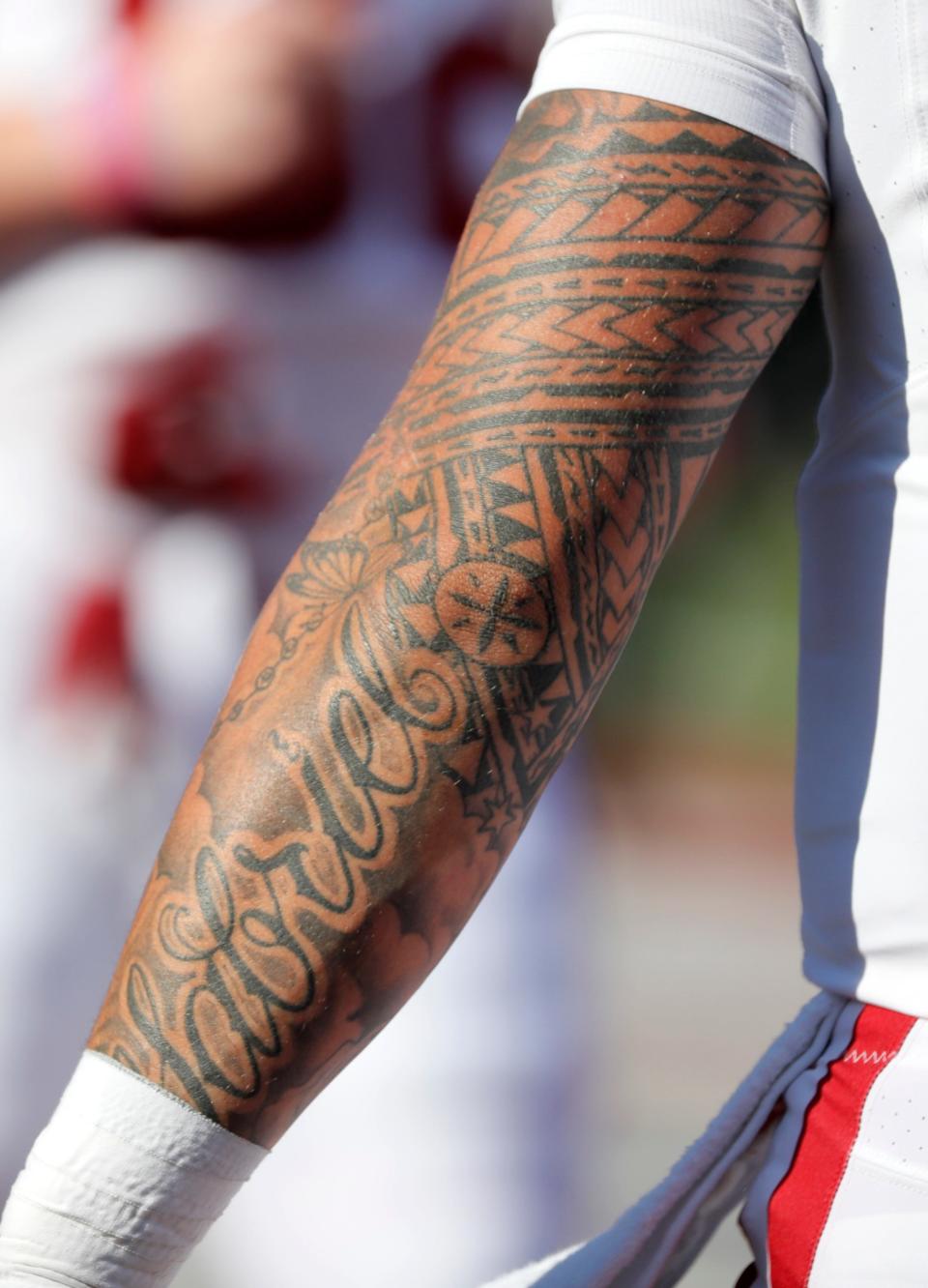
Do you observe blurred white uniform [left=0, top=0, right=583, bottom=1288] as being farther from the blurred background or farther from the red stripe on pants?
the red stripe on pants

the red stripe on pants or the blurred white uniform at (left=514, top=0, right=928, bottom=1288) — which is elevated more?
the blurred white uniform at (left=514, top=0, right=928, bottom=1288)

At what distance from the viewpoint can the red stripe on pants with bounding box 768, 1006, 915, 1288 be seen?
0.82m

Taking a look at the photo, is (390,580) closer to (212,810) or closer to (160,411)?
(212,810)

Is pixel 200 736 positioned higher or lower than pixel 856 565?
lower

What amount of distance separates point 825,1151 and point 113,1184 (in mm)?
457

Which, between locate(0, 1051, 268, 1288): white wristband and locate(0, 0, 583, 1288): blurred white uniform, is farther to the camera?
locate(0, 0, 583, 1288): blurred white uniform

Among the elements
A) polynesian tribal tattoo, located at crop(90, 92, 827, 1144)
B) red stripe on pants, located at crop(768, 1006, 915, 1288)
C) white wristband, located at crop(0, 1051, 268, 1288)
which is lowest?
red stripe on pants, located at crop(768, 1006, 915, 1288)

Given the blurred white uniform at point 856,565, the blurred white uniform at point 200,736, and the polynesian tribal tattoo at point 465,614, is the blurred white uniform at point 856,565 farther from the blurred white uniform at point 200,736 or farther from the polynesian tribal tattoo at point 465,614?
the blurred white uniform at point 200,736

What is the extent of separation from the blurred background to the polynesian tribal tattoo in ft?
3.30

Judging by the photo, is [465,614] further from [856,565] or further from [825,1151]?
[825,1151]

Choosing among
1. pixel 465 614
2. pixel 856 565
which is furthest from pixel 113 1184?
pixel 856 565

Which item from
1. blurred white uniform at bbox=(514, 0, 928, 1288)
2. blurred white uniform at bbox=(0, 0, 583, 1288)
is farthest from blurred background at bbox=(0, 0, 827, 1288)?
blurred white uniform at bbox=(514, 0, 928, 1288)

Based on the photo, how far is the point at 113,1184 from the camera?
733 mm

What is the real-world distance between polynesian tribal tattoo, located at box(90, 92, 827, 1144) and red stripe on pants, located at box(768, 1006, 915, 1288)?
0.94 feet
